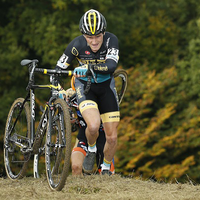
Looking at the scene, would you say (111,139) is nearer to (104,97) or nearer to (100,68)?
(104,97)

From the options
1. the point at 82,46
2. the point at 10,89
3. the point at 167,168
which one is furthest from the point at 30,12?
the point at 82,46

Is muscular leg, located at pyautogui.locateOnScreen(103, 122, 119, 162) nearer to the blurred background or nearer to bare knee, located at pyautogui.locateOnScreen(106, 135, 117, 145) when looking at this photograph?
bare knee, located at pyautogui.locateOnScreen(106, 135, 117, 145)

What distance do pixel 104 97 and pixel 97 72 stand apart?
1.99 feet

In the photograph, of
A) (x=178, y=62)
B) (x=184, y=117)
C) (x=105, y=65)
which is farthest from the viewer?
(x=178, y=62)

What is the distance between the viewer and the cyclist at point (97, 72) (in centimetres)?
661

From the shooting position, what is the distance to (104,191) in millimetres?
5723

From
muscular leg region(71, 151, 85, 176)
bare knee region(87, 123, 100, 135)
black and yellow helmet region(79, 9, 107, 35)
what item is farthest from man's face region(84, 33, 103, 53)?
muscular leg region(71, 151, 85, 176)

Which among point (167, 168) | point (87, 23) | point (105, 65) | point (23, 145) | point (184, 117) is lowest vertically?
point (167, 168)

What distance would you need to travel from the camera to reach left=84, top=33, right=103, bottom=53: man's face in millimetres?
6742

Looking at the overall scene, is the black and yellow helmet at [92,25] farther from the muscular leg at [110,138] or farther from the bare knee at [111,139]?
the bare knee at [111,139]

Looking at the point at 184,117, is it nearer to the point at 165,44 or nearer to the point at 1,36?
the point at 165,44

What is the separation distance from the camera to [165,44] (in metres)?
26.2

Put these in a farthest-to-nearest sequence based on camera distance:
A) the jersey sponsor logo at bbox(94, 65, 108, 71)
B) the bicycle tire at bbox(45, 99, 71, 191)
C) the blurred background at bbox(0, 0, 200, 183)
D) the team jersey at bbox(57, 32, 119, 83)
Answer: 1. the blurred background at bbox(0, 0, 200, 183)
2. the team jersey at bbox(57, 32, 119, 83)
3. the jersey sponsor logo at bbox(94, 65, 108, 71)
4. the bicycle tire at bbox(45, 99, 71, 191)

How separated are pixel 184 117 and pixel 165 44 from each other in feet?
19.6
